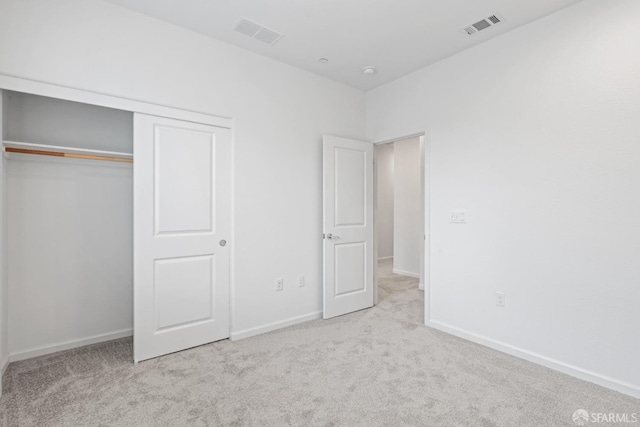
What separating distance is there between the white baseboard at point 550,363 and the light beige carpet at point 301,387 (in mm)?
63

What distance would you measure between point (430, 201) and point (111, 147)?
3125mm

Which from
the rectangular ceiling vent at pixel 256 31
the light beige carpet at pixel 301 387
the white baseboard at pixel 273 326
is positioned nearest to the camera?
the light beige carpet at pixel 301 387

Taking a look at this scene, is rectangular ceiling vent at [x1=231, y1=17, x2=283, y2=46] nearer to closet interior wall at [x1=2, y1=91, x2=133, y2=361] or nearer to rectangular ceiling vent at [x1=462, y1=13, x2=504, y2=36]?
closet interior wall at [x1=2, y1=91, x2=133, y2=361]

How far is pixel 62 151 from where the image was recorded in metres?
2.54

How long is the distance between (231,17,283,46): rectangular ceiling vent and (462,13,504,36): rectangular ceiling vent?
1594 millimetres

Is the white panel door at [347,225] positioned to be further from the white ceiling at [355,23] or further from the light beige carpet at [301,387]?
the white ceiling at [355,23]

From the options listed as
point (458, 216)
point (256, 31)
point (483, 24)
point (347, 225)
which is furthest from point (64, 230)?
point (483, 24)

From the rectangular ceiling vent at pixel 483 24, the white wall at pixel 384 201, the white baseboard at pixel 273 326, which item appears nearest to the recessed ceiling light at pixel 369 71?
the rectangular ceiling vent at pixel 483 24

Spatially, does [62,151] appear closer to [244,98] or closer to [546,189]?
[244,98]

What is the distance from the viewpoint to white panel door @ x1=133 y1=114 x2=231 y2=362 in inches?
101

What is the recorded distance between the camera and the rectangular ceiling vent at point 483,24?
252 cm

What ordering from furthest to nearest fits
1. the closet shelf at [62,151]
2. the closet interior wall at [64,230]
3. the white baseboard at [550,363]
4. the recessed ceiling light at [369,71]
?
the recessed ceiling light at [369,71] < the closet interior wall at [64,230] < the closet shelf at [62,151] < the white baseboard at [550,363]

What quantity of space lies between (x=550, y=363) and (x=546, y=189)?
1.34 m

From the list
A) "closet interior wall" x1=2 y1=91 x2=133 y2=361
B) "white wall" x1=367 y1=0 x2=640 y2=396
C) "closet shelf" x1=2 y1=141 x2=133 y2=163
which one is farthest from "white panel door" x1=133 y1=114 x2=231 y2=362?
"white wall" x1=367 y1=0 x2=640 y2=396
